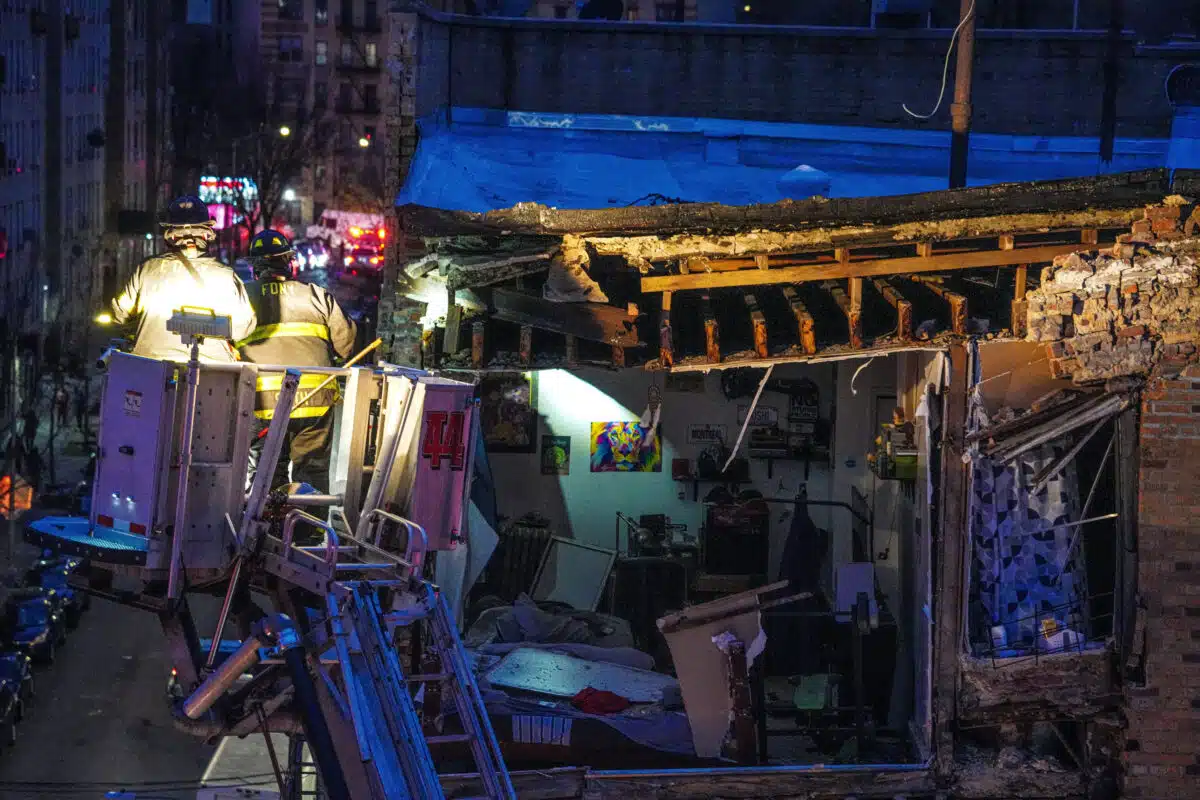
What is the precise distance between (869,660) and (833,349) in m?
3.19

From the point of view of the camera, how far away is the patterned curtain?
12.3 metres

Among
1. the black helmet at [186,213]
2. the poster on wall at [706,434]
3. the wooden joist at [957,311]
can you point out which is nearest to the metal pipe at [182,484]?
the black helmet at [186,213]

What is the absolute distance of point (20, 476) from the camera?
34656 millimetres

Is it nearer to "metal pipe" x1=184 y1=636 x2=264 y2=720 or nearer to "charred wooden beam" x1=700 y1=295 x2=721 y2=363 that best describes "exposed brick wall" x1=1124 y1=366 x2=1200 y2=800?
"charred wooden beam" x1=700 y1=295 x2=721 y2=363

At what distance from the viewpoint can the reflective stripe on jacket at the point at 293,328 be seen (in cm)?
1068

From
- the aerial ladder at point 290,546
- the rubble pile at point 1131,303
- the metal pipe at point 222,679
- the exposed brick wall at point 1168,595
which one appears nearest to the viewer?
the aerial ladder at point 290,546

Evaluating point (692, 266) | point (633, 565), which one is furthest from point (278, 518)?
point (633, 565)

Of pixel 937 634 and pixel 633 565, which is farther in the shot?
pixel 633 565

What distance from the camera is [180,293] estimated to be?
1001cm

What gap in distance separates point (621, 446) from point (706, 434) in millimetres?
1030

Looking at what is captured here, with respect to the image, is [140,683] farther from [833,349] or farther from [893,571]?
[833,349]

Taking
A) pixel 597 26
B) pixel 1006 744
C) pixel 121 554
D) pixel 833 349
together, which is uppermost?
pixel 597 26

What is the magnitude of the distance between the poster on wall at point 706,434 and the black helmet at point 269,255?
856cm

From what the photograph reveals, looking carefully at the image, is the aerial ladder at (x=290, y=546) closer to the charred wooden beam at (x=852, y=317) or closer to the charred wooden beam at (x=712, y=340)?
the charred wooden beam at (x=712, y=340)
